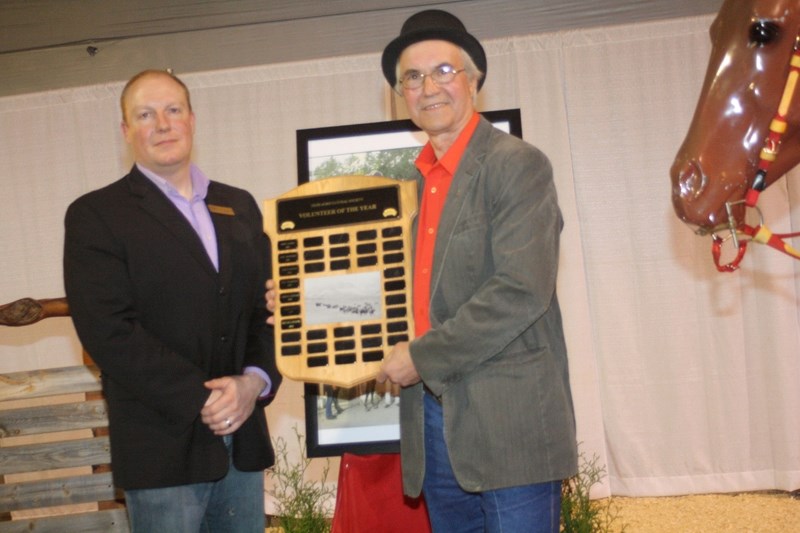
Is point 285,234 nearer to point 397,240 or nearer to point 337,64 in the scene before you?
point 397,240

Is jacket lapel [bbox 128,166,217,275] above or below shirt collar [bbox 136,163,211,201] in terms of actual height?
below

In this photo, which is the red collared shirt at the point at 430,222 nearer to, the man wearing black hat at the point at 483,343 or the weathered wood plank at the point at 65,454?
the man wearing black hat at the point at 483,343

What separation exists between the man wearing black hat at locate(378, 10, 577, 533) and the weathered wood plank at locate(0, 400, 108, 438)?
165cm

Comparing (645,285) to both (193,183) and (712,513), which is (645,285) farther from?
(193,183)

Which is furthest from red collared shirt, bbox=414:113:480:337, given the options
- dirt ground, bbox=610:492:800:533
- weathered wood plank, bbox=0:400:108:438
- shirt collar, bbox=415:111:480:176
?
dirt ground, bbox=610:492:800:533

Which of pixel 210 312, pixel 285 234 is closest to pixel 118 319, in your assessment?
pixel 210 312

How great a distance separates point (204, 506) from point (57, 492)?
4.76 feet

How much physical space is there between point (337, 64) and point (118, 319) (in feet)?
9.81

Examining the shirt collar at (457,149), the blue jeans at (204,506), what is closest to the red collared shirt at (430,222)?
the shirt collar at (457,149)

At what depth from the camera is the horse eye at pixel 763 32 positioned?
1.67 meters

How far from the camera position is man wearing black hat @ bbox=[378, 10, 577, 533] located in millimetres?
1697

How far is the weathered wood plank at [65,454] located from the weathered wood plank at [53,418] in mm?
59

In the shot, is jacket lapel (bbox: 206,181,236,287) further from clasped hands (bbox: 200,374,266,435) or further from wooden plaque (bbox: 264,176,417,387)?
clasped hands (bbox: 200,374,266,435)

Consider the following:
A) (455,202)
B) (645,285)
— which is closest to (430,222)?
(455,202)
